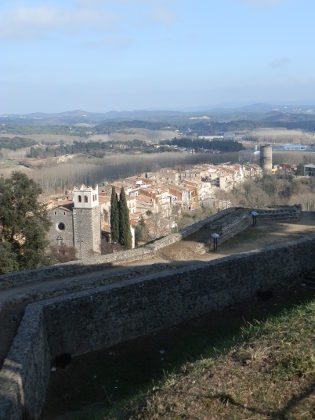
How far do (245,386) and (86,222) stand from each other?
35326 millimetres

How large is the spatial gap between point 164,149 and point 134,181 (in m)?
67.0

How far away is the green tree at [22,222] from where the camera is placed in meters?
17.2

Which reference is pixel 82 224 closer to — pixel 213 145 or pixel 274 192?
pixel 274 192

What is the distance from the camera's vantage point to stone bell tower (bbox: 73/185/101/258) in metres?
39.6

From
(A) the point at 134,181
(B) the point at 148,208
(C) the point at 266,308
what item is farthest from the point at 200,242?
(A) the point at 134,181

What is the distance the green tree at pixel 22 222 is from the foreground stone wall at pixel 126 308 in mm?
8622

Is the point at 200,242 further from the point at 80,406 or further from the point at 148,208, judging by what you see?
the point at 148,208

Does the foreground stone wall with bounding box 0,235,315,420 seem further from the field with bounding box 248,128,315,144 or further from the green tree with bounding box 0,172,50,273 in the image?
the field with bounding box 248,128,315,144

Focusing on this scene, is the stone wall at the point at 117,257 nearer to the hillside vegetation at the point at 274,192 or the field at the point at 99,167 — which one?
the hillside vegetation at the point at 274,192

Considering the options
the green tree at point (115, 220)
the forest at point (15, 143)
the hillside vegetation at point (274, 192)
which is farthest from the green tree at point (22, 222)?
the forest at point (15, 143)

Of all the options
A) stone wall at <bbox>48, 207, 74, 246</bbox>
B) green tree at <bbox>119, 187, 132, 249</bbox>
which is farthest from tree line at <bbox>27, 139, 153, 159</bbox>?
green tree at <bbox>119, 187, 132, 249</bbox>

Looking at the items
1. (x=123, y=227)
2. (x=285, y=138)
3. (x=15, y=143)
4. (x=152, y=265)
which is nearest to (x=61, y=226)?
(x=123, y=227)

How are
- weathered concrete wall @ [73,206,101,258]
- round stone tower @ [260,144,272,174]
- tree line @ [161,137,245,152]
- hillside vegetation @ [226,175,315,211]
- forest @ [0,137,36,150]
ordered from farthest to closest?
1. forest @ [0,137,36,150]
2. tree line @ [161,137,245,152]
3. round stone tower @ [260,144,272,174]
4. hillside vegetation @ [226,175,315,211]
5. weathered concrete wall @ [73,206,101,258]

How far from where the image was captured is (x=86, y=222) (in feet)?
131
